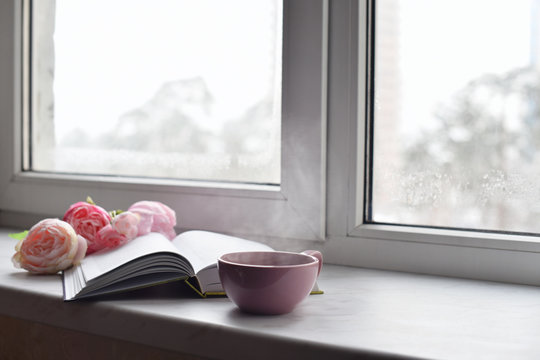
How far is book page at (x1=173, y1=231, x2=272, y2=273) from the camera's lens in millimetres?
761

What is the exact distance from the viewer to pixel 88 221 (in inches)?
34.8

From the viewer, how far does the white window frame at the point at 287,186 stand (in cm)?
94

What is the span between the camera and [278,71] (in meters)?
1.04

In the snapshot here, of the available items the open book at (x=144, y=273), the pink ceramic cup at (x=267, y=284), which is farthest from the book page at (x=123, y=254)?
the pink ceramic cup at (x=267, y=284)

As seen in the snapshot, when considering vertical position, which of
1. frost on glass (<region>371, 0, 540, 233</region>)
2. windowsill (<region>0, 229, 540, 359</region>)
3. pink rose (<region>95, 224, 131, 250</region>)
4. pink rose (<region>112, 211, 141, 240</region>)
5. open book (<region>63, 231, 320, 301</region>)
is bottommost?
windowsill (<region>0, 229, 540, 359</region>)

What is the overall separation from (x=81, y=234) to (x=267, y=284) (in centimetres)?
39

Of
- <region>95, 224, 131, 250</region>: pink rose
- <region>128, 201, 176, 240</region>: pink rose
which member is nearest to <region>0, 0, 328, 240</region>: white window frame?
<region>128, 201, 176, 240</region>: pink rose

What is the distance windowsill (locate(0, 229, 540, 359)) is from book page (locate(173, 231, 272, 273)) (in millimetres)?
51

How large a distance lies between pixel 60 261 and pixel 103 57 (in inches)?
24.3

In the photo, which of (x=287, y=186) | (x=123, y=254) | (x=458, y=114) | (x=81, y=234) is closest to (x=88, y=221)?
(x=81, y=234)

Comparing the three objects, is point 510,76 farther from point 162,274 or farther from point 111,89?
point 111,89

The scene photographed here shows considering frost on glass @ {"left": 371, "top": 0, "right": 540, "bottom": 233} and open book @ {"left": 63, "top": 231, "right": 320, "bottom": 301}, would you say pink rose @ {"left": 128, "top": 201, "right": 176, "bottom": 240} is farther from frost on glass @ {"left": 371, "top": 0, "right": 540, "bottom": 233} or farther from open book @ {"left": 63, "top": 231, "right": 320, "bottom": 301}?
frost on glass @ {"left": 371, "top": 0, "right": 540, "bottom": 233}

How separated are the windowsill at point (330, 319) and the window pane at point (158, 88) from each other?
37cm

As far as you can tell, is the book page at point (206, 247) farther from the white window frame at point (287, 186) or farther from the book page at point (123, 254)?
the white window frame at point (287, 186)
